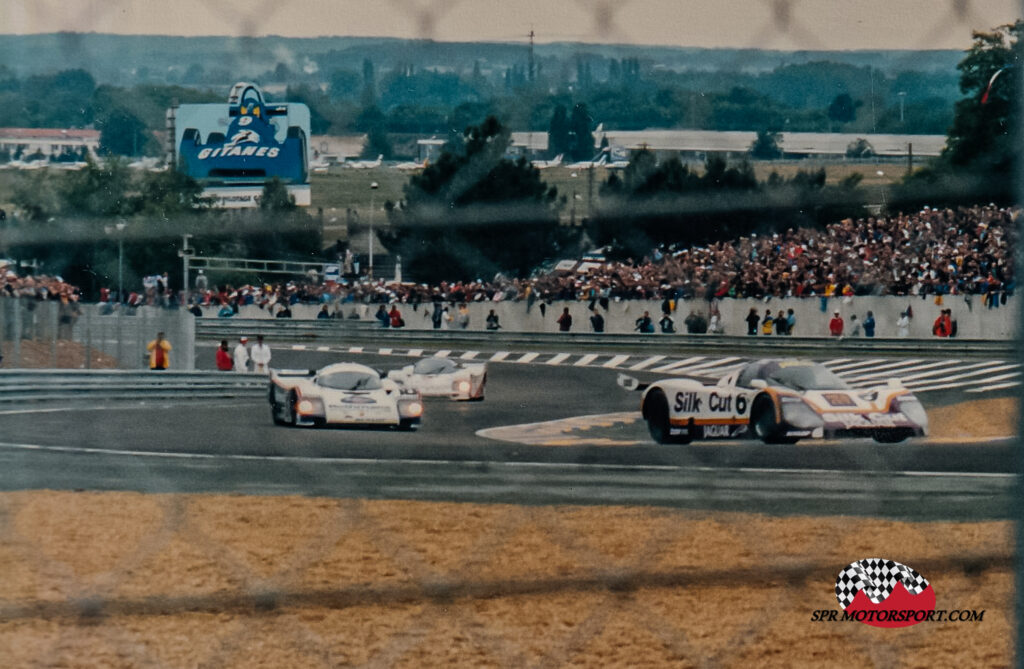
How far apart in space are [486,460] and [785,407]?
1.10 metres

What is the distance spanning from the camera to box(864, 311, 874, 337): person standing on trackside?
503 centimetres

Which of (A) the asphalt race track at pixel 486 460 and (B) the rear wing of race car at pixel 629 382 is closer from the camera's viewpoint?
(A) the asphalt race track at pixel 486 460

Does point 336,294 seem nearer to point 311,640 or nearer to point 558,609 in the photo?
point 311,640

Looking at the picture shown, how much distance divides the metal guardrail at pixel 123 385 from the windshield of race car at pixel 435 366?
1.98 ft

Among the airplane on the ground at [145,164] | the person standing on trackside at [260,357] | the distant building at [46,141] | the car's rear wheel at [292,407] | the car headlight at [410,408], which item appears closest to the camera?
the distant building at [46,141]

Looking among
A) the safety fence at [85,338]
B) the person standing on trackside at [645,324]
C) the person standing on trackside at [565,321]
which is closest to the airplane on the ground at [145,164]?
the person standing on trackside at [565,321]

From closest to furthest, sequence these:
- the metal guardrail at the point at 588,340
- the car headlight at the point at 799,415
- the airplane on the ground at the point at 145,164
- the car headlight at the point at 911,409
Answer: the airplane on the ground at the point at 145,164 → the metal guardrail at the point at 588,340 → the car headlight at the point at 799,415 → the car headlight at the point at 911,409

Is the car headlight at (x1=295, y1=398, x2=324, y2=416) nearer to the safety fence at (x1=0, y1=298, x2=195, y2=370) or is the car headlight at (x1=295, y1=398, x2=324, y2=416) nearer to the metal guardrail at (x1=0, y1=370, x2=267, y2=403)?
the safety fence at (x1=0, y1=298, x2=195, y2=370)

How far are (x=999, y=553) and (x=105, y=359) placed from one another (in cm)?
341

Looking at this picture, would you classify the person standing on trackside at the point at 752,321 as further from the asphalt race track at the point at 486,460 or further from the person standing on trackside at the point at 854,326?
the person standing on trackside at the point at 854,326

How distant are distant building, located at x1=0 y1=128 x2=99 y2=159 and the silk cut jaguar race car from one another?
9.63ft

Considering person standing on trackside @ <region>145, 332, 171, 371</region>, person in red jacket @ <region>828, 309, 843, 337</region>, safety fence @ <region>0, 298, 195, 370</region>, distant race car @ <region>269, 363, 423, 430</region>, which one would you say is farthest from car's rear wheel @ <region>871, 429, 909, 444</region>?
person standing on trackside @ <region>145, 332, 171, 371</region>

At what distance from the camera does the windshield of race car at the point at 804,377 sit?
3.70 meters

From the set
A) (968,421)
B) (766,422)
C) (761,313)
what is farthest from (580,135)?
(968,421)
